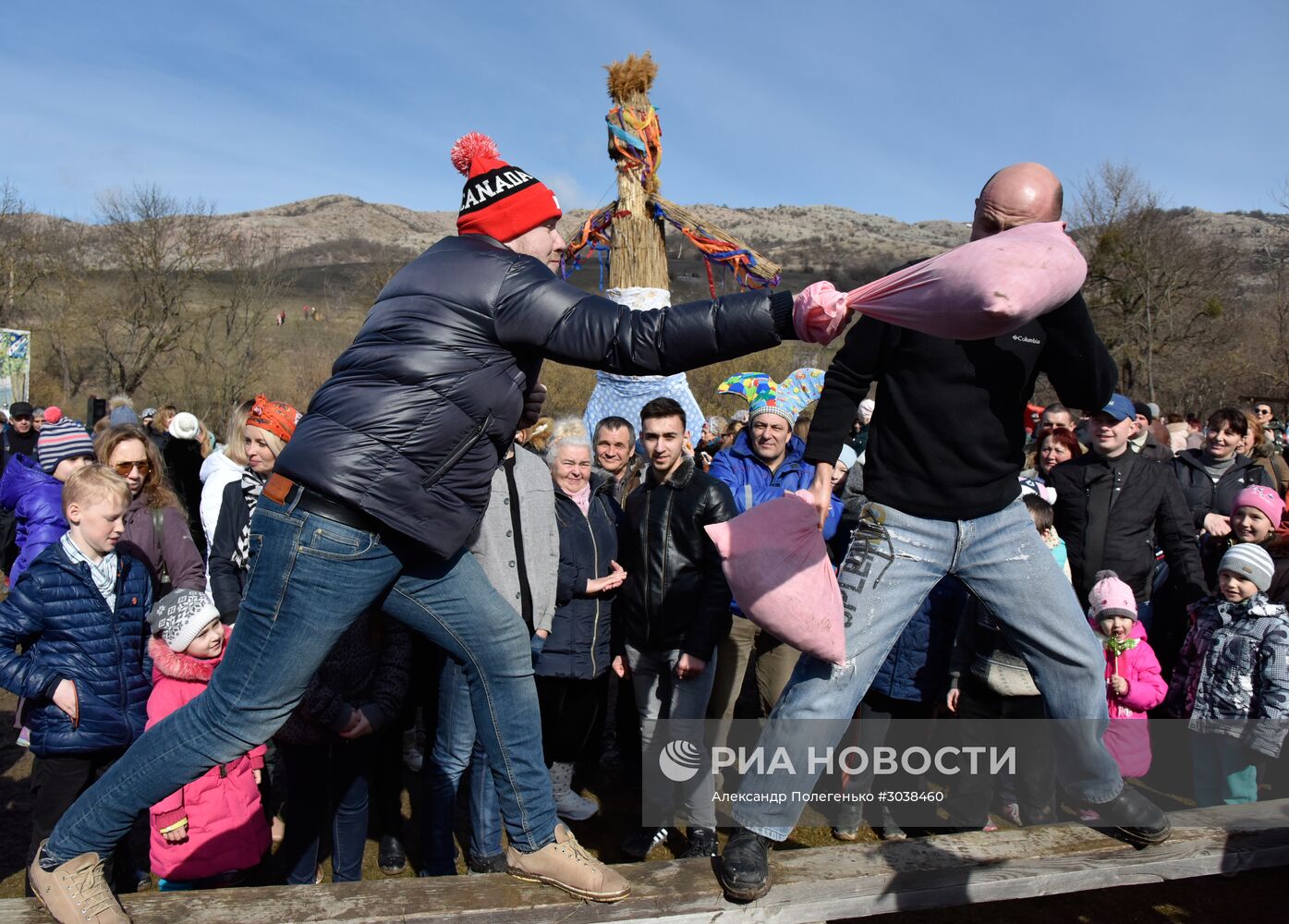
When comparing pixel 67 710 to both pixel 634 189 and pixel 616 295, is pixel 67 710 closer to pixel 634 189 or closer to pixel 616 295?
pixel 616 295

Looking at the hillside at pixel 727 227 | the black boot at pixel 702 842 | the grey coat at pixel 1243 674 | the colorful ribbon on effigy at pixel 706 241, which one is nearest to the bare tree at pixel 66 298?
the colorful ribbon on effigy at pixel 706 241

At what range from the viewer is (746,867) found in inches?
98.9

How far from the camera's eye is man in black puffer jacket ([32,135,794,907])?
6.88 feet

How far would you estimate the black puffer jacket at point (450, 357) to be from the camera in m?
2.06

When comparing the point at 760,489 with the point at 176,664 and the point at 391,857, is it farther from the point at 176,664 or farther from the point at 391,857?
the point at 176,664

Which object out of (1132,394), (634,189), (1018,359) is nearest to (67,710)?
(1018,359)

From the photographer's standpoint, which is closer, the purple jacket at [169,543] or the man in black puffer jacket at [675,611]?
the man in black puffer jacket at [675,611]

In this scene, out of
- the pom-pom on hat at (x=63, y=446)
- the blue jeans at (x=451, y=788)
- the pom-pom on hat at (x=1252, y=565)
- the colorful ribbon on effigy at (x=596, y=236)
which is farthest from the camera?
the colorful ribbon on effigy at (x=596, y=236)

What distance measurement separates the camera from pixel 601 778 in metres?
5.11

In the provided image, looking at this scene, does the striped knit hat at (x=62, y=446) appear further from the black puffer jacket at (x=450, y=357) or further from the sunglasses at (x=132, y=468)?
the black puffer jacket at (x=450, y=357)

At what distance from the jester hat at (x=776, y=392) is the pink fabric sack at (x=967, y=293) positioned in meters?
3.00

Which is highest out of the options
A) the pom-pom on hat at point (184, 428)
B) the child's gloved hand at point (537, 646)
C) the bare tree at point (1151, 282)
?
the bare tree at point (1151, 282)

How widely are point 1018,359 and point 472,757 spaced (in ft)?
9.03

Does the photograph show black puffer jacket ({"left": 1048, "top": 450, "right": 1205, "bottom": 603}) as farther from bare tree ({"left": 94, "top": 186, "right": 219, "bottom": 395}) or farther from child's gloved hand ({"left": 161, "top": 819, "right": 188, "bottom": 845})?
bare tree ({"left": 94, "top": 186, "right": 219, "bottom": 395})
